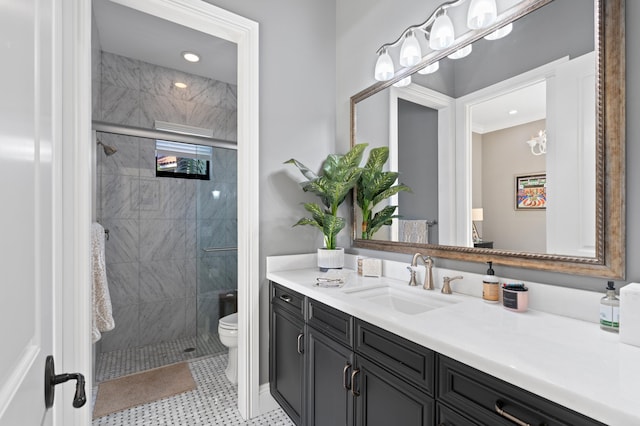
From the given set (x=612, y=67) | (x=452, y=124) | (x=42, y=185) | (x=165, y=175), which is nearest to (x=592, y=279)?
(x=612, y=67)

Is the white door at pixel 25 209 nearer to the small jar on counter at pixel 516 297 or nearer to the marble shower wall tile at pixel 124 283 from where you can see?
the small jar on counter at pixel 516 297

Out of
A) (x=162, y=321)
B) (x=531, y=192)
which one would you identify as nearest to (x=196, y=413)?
(x=162, y=321)

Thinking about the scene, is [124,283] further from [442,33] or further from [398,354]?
[442,33]

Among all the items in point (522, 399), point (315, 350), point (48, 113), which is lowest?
point (315, 350)

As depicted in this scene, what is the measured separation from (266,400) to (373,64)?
2.34 meters

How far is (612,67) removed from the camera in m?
1.07

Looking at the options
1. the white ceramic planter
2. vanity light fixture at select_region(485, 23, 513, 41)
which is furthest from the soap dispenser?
vanity light fixture at select_region(485, 23, 513, 41)

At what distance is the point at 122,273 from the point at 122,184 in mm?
826

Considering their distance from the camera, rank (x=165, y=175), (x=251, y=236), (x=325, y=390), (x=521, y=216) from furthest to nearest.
A: 1. (x=165, y=175)
2. (x=251, y=236)
3. (x=325, y=390)
4. (x=521, y=216)

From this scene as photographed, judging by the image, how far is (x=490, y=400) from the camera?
84 cm

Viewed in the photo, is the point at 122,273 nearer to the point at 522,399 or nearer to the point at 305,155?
the point at 305,155

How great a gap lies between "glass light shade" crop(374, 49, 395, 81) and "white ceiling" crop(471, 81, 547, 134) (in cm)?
62

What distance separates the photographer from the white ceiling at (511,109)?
1.28 m

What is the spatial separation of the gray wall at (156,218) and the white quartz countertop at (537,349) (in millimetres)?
2190
